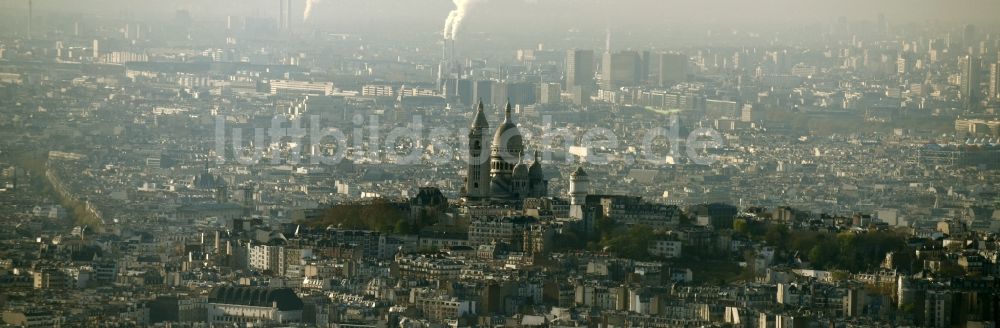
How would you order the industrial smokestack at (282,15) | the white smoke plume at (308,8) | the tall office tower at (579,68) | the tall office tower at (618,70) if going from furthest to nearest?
1. the tall office tower at (618,70)
2. the tall office tower at (579,68)
3. the industrial smokestack at (282,15)
4. the white smoke plume at (308,8)

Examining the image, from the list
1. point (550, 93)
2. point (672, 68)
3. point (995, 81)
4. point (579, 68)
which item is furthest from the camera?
point (672, 68)

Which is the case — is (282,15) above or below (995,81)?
above

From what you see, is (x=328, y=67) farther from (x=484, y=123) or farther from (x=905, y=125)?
(x=484, y=123)

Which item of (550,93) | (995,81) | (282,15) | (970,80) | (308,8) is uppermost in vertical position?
(308,8)

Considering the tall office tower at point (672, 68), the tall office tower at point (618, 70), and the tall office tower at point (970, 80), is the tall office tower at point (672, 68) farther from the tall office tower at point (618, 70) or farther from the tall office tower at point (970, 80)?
the tall office tower at point (970, 80)

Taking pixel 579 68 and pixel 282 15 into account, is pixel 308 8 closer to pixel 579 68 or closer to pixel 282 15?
pixel 282 15

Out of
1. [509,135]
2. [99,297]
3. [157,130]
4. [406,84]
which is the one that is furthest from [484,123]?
[406,84]

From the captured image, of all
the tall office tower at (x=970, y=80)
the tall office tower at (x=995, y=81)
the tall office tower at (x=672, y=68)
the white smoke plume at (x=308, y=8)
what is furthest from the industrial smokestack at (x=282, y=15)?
the tall office tower at (x=995, y=81)

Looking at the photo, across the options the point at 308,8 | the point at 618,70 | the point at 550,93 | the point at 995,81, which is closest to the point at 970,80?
the point at 995,81
